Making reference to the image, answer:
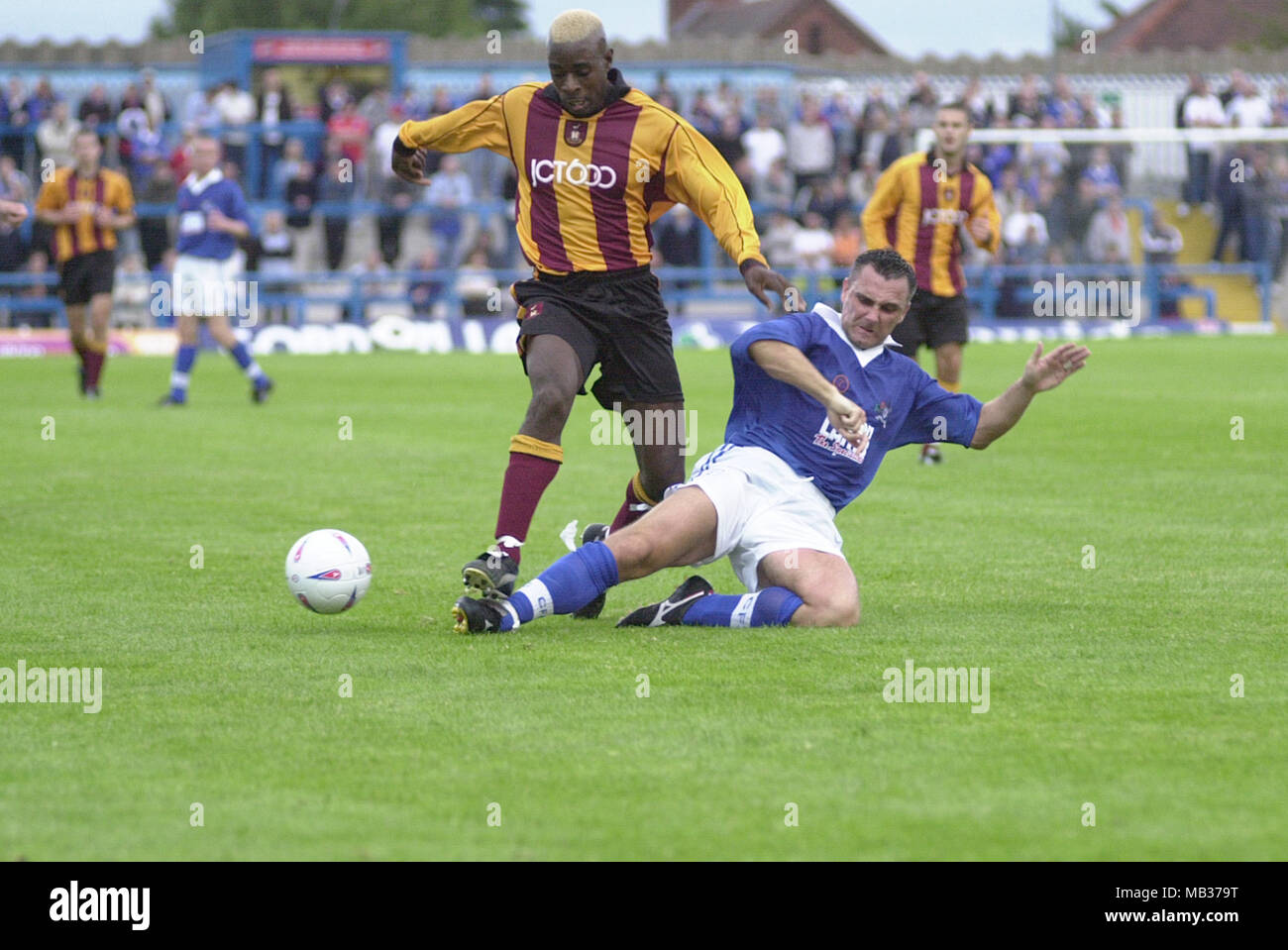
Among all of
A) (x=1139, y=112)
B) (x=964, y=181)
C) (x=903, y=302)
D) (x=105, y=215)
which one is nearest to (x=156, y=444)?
(x=105, y=215)

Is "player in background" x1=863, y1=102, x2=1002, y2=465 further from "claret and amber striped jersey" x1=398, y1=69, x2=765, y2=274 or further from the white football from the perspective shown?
the white football

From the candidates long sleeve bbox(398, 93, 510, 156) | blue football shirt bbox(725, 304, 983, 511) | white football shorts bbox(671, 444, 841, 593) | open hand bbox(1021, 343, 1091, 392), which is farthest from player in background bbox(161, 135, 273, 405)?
open hand bbox(1021, 343, 1091, 392)

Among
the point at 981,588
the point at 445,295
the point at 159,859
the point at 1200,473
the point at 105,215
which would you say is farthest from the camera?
the point at 445,295

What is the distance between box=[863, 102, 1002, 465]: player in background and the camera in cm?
1375

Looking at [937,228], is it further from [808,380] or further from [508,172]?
[508,172]

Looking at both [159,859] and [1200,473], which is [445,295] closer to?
[1200,473]

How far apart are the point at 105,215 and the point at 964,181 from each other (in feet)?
28.8

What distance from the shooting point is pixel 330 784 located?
4.83 m

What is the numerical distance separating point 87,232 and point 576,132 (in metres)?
12.2

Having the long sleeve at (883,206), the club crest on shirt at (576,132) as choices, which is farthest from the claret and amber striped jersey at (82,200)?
the club crest on shirt at (576,132)

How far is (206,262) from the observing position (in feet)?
60.7

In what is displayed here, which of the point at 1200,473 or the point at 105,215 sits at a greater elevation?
the point at 105,215

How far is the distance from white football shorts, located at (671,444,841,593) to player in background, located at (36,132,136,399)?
41.1ft

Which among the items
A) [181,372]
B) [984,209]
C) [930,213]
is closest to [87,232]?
[181,372]
